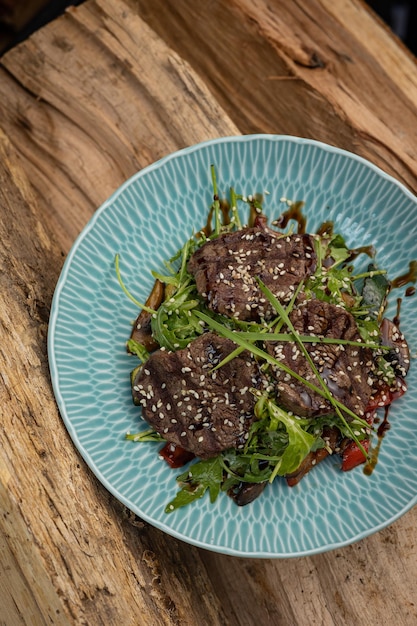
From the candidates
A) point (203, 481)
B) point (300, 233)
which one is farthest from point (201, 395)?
point (300, 233)

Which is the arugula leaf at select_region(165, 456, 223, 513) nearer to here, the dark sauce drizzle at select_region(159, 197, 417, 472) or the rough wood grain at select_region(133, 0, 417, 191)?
the dark sauce drizzle at select_region(159, 197, 417, 472)

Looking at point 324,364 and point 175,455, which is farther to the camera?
point 175,455

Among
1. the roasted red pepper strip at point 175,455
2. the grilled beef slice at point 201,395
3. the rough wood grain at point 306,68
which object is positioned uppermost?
the rough wood grain at point 306,68

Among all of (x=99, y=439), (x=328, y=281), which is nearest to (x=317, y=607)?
(x=99, y=439)

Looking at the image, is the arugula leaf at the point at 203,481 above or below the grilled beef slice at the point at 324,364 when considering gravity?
below

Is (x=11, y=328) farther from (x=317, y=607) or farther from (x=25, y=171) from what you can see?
(x=317, y=607)

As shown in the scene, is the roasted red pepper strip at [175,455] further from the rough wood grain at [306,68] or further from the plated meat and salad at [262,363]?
the rough wood grain at [306,68]

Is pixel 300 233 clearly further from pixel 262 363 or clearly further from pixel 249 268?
pixel 262 363

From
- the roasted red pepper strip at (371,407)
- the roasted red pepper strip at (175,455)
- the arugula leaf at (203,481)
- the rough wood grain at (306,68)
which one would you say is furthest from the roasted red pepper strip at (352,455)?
the rough wood grain at (306,68)
